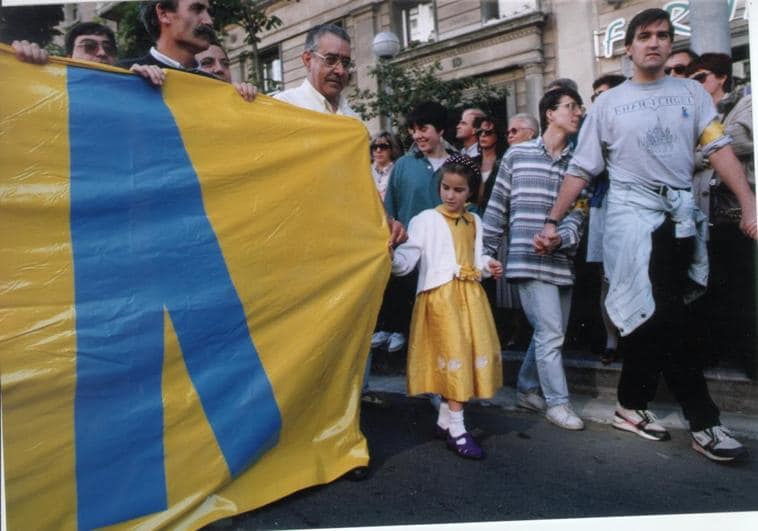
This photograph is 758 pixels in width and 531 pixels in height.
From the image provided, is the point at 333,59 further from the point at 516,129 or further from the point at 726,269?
the point at 726,269

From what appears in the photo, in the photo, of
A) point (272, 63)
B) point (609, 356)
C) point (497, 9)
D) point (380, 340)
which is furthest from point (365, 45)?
point (609, 356)

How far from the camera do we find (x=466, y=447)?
2646 mm

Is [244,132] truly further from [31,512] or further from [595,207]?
[595,207]

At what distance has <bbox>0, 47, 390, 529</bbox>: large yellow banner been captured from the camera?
6.15 ft

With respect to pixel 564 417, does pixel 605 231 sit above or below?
above

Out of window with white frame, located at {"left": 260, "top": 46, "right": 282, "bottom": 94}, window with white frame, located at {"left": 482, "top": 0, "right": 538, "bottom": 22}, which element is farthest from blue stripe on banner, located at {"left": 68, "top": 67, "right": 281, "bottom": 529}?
window with white frame, located at {"left": 260, "top": 46, "right": 282, "bottom": 94}

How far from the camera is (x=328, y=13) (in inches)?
271

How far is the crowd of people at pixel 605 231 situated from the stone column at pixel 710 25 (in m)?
0.30

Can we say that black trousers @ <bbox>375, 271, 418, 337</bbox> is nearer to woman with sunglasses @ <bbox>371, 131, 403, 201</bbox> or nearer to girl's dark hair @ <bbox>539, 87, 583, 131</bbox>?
woman with sunglasses @ <bbox>371, 131, 403, 201</bbox>

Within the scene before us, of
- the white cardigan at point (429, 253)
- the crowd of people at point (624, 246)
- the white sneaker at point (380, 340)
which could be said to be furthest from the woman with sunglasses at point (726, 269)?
the white sneaker at point (380, 340)

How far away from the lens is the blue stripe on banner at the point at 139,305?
6.35 feet

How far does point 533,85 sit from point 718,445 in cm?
481

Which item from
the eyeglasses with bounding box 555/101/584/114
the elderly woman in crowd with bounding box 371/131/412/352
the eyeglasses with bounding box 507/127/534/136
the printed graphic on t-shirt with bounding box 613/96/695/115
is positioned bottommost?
the elderly woman in crowd with bounding box 371/131/412/352

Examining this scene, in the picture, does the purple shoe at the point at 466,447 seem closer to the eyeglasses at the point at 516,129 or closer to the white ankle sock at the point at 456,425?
the white ankle sock at the point at 456,425
